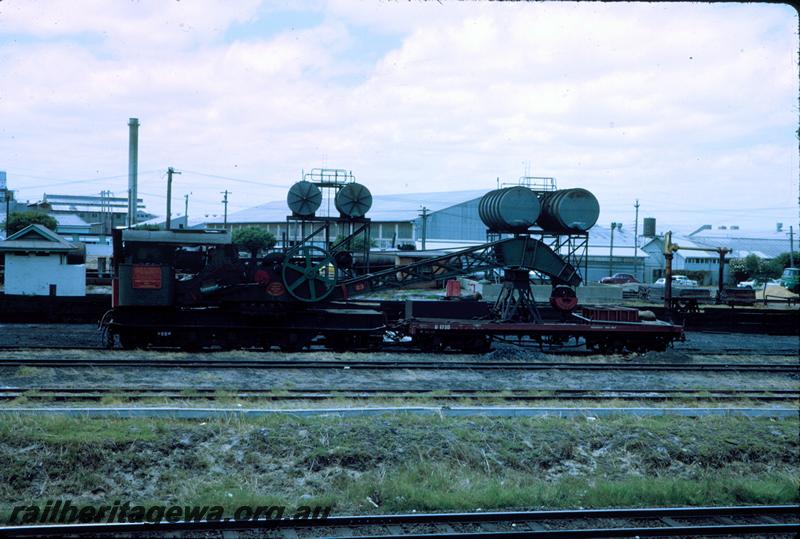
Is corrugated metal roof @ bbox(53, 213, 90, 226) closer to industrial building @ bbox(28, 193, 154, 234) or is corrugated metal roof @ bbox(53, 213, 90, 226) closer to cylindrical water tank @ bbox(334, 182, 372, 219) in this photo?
industrial building @ bbox(28, 193, 154, 234)

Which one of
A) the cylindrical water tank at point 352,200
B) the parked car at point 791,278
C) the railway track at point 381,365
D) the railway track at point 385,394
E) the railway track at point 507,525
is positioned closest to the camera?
the railway track at point 507,525

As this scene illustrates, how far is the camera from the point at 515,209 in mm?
18172

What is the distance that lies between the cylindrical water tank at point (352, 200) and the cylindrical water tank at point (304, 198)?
570 mm

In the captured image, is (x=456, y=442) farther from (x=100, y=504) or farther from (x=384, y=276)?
(x=384, y=276)

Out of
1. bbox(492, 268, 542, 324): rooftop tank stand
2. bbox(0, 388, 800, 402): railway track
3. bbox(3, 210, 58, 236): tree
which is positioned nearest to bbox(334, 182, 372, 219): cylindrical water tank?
bbox(492, 268, 542, 324): rooftop tank stand

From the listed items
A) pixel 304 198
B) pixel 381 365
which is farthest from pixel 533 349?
pixel 304 198

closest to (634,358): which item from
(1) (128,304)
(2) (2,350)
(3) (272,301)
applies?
(3) (272,301)

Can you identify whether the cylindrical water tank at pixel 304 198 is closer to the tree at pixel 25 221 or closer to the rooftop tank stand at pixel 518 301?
the rooftop tank stand at pixel 518 301

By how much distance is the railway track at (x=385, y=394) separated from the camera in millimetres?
10625

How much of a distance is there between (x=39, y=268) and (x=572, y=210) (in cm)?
2183

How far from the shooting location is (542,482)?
7.88 m

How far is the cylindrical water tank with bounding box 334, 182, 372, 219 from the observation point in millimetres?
18562

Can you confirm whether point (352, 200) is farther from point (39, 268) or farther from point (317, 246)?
point (39, 268)

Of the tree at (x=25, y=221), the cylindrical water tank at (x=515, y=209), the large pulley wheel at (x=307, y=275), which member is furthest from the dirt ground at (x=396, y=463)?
the tree at (x=25, y=221)
